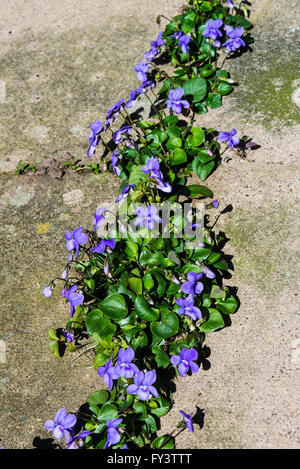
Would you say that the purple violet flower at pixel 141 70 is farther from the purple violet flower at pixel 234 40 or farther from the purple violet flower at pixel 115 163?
the purple violet flower at pixel 115 163

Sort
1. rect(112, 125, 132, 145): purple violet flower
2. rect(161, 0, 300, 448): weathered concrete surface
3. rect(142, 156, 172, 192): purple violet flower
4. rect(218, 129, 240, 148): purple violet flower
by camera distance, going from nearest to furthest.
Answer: rect(161, 0, 300, 448): weathered concrete surface, rect(142, 156, 172, 192): purple violet flower, rect(218, 129, 240, 148): purple violet flower, rect(112, 125, 132, 145): purple violet flower

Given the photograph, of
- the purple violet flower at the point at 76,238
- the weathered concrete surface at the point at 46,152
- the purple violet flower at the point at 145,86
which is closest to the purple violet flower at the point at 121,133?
the weathered concrete surface at the point at 46,152

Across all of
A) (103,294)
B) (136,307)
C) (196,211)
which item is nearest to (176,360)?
(136,307)

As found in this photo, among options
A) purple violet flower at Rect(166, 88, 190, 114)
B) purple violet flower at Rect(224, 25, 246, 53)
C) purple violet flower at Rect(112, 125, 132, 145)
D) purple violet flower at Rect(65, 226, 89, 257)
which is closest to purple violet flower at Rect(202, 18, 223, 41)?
purple violet flower at Rect(224, 25, 246, 53)

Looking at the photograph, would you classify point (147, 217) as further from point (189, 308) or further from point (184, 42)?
point (184, 42)

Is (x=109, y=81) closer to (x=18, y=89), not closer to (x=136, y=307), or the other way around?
(x=18, y=89)

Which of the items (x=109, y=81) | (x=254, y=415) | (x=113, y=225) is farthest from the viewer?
(x=109, y=81)

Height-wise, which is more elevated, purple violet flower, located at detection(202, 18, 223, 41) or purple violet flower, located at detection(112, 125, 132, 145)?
purple violet flower, located at detection(202, 18, 223, 41)

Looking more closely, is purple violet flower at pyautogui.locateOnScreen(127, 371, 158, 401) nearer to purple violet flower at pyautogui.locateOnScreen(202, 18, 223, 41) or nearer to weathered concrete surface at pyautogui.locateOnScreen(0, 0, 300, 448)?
weathered concrete surface at pyautogui.locateOnScreen(0, 0, 300, 448)
